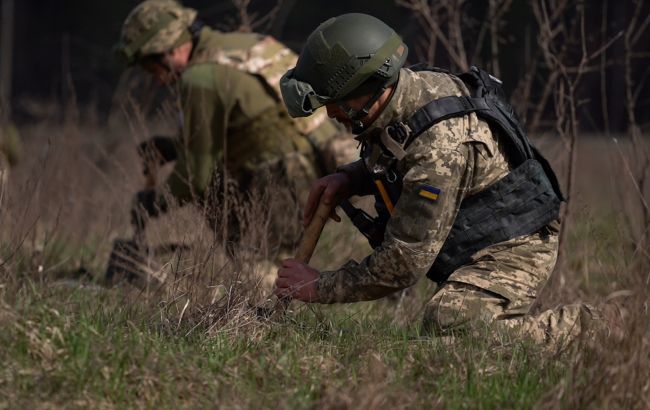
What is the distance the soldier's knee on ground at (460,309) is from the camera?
3531mm

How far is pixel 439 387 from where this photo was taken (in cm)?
303

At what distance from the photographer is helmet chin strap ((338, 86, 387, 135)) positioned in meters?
3.48

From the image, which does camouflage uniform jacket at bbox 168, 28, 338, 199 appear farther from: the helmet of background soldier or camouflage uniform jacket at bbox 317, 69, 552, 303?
camouflage uniform jacket at bbox 317, 69, 552, 303

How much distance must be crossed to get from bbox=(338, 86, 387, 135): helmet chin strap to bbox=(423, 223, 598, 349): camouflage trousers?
25.2 inches

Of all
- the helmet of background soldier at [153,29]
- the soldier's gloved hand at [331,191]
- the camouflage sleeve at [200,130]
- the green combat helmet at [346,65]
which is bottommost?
the camouflage sleeve at [200,130]

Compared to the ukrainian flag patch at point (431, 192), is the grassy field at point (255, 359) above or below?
below

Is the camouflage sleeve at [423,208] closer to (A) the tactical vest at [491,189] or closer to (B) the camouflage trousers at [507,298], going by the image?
(A) the tactical vest at [491,189]

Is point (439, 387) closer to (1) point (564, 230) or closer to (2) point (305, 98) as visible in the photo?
(2) point (305, 98)

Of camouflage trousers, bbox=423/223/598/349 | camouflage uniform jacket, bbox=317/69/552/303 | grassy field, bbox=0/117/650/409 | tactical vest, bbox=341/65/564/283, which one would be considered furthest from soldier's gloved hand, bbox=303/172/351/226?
camouflage trousers, bbox=423/223/598/349

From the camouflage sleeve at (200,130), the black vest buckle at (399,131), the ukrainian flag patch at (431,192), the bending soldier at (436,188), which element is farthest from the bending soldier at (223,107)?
the ukrainian flag patch at (431,192)

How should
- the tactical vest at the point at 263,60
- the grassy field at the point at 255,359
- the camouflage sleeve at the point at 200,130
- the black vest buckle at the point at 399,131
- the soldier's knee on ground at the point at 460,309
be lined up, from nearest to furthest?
the grassy field at the point at 255,359, the black vest buckle at the point at 399,131, the soldier's knee on ground at the point at 460,309, the camouflage sleeve at the point at 200,130, the tactical vest at the point at 263,60

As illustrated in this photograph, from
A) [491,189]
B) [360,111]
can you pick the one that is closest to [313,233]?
[360,111]

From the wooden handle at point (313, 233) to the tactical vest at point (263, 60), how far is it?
5.56 feet

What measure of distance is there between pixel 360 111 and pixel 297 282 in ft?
2.09
